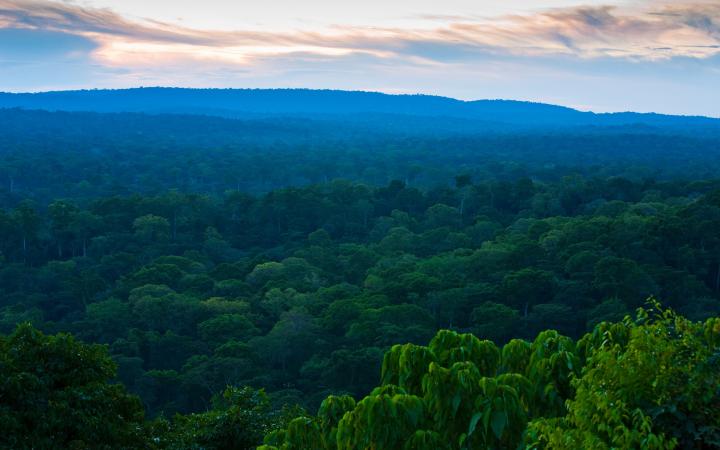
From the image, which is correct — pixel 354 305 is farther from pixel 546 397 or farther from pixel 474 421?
pixel 474 421

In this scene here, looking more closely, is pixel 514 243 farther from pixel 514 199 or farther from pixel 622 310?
pixel 514 199

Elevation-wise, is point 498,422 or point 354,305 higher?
point 498,422

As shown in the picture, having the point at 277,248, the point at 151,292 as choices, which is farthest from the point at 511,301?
the point at 277,248

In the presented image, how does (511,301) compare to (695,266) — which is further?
(695,266)

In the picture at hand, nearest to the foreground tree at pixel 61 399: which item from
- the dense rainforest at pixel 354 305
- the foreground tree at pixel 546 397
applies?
the dense rainforest at pixel 354 305

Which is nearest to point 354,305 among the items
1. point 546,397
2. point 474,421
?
point 546,397

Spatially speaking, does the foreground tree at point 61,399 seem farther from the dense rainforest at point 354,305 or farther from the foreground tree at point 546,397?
the foreground tree at point 546,397

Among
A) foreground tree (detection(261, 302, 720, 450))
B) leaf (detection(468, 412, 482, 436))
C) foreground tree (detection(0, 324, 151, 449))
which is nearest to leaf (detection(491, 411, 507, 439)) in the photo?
foreground tree (detection(261, 302, 720, 450))

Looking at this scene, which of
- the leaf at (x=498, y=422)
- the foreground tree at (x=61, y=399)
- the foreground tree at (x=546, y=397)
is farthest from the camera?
the foreground tree at (x=61, y=399)
